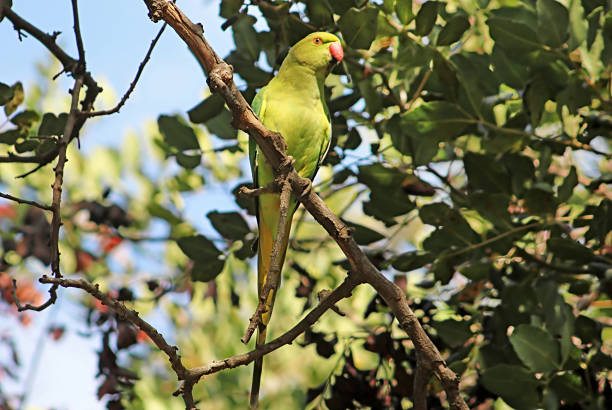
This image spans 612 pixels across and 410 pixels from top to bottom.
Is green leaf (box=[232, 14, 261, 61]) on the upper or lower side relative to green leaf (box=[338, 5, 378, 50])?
upper

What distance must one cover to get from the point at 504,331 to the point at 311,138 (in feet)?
2.73

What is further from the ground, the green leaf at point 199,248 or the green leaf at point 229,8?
the green leaf at point 229,8

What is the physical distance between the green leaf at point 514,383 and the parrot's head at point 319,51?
101 centimetres

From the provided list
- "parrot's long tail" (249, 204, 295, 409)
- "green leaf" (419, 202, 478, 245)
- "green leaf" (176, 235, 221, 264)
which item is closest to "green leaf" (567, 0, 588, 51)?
"green leaf" (419, 202, 478, 245)

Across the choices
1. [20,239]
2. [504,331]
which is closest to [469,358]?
[504,331]

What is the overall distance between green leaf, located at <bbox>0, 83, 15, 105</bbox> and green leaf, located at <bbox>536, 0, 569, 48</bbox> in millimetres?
1383

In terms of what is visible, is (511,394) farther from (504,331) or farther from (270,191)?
(270,191)

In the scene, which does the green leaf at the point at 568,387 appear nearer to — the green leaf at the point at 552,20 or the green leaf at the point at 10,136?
the green leaf at the point at 552,20

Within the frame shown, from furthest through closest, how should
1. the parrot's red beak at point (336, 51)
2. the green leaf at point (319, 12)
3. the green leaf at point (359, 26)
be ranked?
the parrot's red beak at point (336, 51)
the green leaf at point (319, 12)
the green leaf at point (359, 26)

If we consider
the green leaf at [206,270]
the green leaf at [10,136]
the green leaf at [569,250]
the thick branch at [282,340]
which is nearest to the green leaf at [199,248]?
the green leaf at [206,270]

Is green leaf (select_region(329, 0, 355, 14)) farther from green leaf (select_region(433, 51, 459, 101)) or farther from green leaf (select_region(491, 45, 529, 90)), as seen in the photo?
green leaf (select_region(491, 45, 529, 90))

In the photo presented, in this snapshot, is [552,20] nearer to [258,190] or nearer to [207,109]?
[258,190]

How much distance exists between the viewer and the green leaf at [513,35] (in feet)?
5.49

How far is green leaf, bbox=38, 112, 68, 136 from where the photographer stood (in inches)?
71.0
